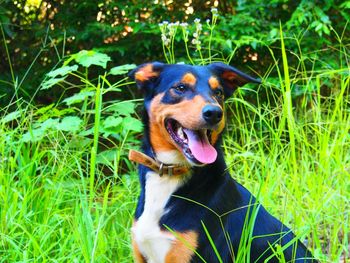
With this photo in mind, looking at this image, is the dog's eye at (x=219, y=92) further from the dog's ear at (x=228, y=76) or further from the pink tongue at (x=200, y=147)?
the pink tongue at (x=200, y=147)

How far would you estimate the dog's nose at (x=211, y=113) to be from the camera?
2688 millimetres

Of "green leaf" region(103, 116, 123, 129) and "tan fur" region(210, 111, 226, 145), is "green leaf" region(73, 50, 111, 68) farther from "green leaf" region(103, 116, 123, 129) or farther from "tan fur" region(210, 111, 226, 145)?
"tan fur" region(210, 111, 226, 145)

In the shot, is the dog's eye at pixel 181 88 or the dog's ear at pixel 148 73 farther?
the dog's ear at pixel 148 73

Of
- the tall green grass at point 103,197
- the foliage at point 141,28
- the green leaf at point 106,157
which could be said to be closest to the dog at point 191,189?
the tall green grass at point 103,197

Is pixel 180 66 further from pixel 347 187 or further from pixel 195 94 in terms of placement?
pixel 347 187

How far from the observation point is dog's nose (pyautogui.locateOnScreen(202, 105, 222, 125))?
8.82ft

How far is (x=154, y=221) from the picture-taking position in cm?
279

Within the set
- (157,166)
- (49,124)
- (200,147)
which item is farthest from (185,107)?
(49,124)

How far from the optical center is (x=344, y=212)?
11.0 feet

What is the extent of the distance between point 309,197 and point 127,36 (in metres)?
3.62

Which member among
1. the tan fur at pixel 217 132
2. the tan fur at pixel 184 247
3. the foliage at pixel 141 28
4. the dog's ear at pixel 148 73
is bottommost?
the foliage at pixel 141 28

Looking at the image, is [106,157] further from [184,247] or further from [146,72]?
[184,247]

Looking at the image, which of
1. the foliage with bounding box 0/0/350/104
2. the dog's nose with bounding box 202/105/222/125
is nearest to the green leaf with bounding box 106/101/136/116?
the dog's nose with bounding box 202/105/222/125

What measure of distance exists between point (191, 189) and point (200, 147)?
0.69 feet
